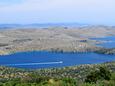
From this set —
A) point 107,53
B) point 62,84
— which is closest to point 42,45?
point 107,53

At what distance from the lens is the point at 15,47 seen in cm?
17712

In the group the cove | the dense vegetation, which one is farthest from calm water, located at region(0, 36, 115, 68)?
the dense vegetation

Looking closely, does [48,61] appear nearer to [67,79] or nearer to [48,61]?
[48,61]

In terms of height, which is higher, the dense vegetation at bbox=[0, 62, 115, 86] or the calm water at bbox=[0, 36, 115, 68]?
the dense vegetation at bbox=[0, 62, 115, 86]

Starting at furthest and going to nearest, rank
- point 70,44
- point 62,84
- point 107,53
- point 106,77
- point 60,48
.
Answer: point 70,44 < point 60,48 < point 107,53 < point 106,77 < point 62,84

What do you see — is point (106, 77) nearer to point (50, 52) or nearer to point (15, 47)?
point (50, 52)

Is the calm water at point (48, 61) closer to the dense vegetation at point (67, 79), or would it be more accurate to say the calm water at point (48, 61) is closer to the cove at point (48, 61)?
the cove at point (48, 61)

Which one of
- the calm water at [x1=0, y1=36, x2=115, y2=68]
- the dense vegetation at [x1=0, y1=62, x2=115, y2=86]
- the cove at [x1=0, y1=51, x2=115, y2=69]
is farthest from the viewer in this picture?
the calm water at [x1=0, y1=36, x2=115, y2=68]

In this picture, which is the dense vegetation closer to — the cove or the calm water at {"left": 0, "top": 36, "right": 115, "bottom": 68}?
the cove

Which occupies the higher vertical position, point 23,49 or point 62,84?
point 62,84

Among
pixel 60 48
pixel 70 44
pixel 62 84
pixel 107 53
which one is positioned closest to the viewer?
pixel 62 84

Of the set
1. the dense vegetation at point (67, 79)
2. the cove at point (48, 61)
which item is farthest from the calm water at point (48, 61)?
the dense vegetation at point (67, 79)

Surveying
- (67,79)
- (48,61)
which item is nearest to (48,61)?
(48,61)

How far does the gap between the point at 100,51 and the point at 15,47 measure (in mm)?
44815
